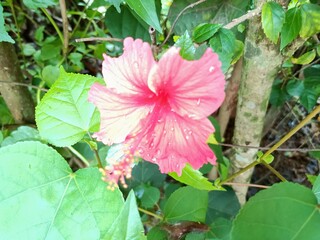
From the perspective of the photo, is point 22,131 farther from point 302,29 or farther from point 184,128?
point 302,29

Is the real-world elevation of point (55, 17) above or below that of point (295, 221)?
below

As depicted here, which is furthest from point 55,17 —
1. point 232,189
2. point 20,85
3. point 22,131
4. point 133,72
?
point 133,72

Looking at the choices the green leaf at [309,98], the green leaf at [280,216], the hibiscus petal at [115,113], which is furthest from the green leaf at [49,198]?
the green leaf at [309,98]

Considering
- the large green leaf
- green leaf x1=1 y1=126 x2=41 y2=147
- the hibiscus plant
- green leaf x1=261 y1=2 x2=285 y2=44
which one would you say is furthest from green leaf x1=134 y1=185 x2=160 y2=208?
green leaf x1=261 y1=2 x2=285 y2=44

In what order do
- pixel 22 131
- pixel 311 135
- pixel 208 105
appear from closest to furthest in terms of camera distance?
pixel 208 105 → pixel 22 131 → pixel 311 135

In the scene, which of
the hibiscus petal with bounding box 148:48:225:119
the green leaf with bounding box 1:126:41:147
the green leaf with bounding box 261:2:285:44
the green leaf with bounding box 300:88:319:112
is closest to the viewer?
the hibiscus petal with bounding box 148:48:225:119

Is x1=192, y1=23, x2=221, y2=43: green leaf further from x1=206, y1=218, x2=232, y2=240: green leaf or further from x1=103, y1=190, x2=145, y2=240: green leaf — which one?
x1=206, y1=218, x2=232, y2=240: green leaf
